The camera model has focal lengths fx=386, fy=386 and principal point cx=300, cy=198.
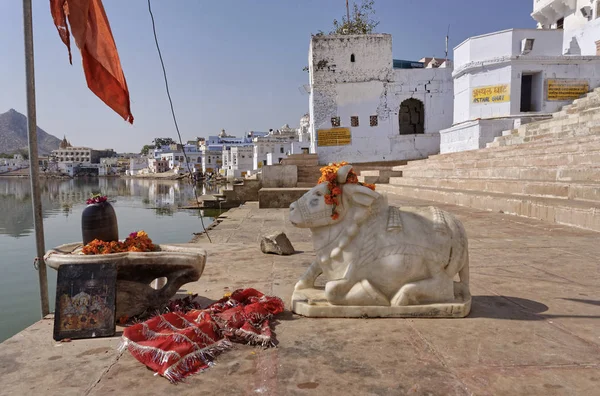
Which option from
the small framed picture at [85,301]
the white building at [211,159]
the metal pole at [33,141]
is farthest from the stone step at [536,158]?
the white building at [211,159]

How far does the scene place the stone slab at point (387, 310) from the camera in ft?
8.11

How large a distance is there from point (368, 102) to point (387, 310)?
18183 millimetres

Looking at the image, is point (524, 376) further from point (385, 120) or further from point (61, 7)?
point (385, 120)

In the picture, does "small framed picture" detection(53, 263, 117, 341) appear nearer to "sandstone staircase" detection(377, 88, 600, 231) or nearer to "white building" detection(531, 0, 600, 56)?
"sandstone staircase" detection(377, 88, 600, 231)

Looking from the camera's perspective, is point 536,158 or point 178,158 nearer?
point 536,158

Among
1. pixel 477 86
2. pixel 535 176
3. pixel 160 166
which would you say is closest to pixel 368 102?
pixel 477 86

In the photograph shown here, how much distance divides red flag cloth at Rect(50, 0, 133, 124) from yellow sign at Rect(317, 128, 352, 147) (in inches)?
650

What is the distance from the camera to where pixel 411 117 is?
21.6 metres

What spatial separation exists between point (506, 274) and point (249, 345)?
2497 millimetres

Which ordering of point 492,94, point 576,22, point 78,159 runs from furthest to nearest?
point 78,159
point 576,22
point 492,94

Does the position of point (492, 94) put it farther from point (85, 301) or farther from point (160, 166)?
point (160, 166)

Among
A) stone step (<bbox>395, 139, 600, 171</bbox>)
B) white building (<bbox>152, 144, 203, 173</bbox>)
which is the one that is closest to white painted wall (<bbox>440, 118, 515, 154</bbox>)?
stone step (<bbox>395, 139, 600, 171</bbox>)

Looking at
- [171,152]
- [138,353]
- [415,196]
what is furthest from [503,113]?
[171,152]

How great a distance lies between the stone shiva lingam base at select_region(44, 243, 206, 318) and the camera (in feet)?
8.67
